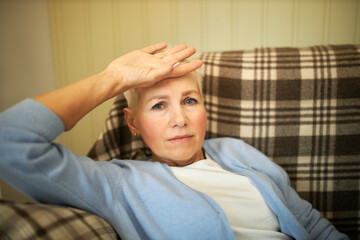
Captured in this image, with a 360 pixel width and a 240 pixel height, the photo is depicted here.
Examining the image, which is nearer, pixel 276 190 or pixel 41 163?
pixel 41 163

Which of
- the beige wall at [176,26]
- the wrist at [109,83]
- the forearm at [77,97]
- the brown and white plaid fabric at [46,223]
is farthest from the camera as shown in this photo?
the beige wall at [176,26]

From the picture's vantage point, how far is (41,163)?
584 millimetres

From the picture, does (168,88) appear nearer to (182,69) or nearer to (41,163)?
(182,69)

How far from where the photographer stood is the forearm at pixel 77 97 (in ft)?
2.11

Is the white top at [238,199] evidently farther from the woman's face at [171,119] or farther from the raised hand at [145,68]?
the raised hand at [145,68]

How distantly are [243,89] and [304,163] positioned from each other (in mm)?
452

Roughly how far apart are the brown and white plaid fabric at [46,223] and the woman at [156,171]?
0.15 feet

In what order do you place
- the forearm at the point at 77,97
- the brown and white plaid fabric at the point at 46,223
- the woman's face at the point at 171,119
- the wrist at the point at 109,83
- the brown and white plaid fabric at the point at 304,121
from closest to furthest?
the brown and white plaid fabric at the point at 46,223 < the forearm at the point at 77,97 < the wrist at the point at 109,83 < the woman's face at the point at 171,119 < the brown and white plaid fabric at the point at 304,121

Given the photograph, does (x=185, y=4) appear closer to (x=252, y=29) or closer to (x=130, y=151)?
(x=252, y=29)

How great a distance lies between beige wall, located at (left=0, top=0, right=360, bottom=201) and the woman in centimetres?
79

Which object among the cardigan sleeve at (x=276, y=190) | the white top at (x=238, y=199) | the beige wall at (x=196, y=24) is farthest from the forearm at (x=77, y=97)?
the beige wall at (x=196, y=24)

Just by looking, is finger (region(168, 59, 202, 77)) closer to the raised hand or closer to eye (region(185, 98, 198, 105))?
the raised hand

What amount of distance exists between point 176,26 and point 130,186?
3.91 ft

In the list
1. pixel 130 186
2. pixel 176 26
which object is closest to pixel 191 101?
pixel 130 186
